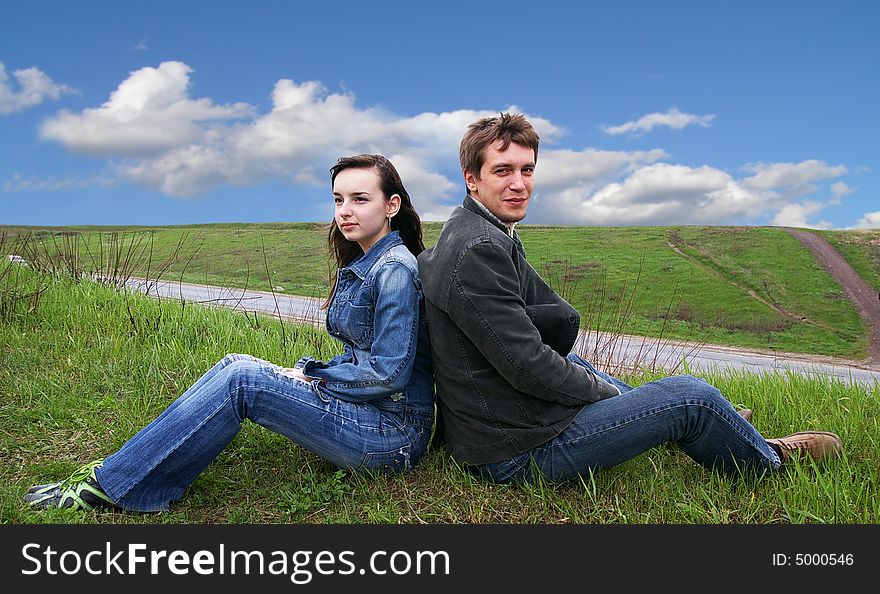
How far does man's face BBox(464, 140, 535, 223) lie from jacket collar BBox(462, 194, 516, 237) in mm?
20

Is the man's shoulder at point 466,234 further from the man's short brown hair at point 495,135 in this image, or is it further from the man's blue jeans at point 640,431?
the man's blue jeans at point 640,431

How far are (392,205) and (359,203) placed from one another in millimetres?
158

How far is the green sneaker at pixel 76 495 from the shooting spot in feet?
10.1

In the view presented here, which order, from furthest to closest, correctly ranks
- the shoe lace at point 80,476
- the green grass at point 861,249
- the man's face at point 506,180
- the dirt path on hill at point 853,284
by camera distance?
the green grass at point 861,249 → the dirt path on hill at point 853,284 → the shoe lace at point 80,476 → the man's face at point 506,180

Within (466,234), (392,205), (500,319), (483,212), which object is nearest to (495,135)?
(483,212)

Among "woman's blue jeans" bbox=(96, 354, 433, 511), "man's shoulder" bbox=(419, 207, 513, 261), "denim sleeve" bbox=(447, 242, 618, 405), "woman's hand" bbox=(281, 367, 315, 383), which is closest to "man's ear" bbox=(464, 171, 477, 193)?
"man's shoulder" bbox=(419, 207, 513, 261)

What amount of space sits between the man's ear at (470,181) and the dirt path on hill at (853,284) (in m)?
21.6

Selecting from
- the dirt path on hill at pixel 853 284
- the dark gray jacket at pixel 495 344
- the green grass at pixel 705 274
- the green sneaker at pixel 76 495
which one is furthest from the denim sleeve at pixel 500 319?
the dirt path on hill at pixel 853 284

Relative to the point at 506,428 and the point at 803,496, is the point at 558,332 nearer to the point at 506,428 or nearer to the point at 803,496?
the point at 506,428

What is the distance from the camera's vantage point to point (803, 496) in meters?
3.09

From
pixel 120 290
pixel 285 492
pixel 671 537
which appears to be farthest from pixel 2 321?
pixel 671 537

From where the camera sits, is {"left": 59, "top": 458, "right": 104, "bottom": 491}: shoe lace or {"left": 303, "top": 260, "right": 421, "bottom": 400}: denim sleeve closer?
{"left": 303, "top": 260, "right": 421, "bottom": 400}: denim sleeve

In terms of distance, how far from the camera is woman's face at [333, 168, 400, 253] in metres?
3.04

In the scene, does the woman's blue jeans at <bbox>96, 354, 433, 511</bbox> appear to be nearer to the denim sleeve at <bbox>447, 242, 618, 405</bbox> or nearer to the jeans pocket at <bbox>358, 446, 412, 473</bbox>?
the jeans pocket at <bbox>358, 446, 412, 473</bbox>
